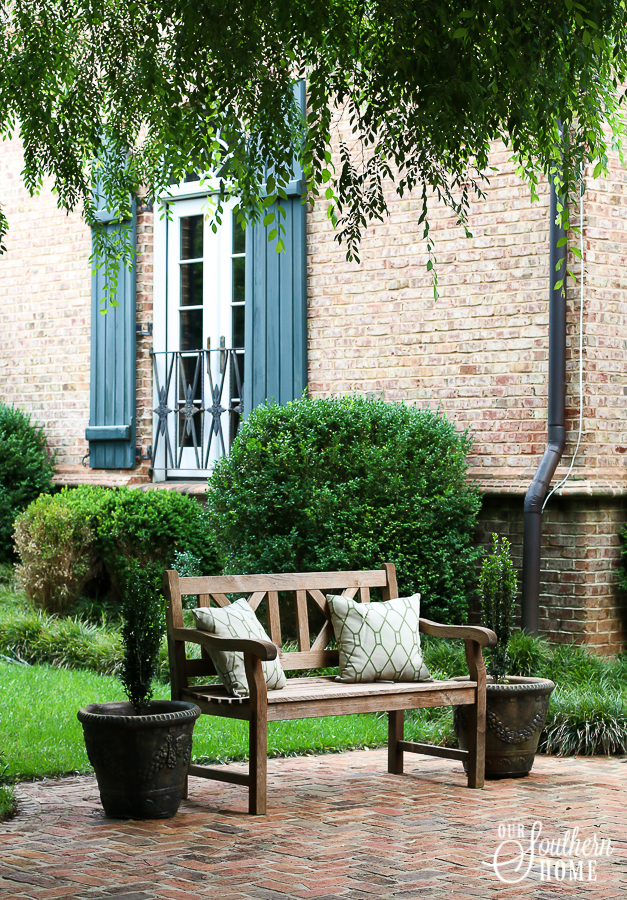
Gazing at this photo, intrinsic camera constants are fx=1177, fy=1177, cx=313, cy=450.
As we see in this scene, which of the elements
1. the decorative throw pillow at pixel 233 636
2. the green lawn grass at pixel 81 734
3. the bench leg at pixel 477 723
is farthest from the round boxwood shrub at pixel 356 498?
the decorative throw pillow at pixel 233 636

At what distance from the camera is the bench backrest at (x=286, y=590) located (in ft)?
18.8

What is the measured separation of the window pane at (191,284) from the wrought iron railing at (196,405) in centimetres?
54

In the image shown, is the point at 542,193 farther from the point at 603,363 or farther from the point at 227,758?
the point at 227,758

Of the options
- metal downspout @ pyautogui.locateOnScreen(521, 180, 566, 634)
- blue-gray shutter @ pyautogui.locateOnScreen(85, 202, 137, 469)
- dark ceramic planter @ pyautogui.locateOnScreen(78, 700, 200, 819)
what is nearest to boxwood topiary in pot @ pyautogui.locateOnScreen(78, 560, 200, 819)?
dark ceramic planter @ pyautogui.locateOnScreen(78, 700, 200, 819)

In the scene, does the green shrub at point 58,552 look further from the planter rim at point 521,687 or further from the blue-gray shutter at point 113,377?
the planter rim at point 521,687

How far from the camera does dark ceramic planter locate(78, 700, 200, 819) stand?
5.01 m

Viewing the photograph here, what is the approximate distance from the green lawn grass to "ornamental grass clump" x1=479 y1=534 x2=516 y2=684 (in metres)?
0.81

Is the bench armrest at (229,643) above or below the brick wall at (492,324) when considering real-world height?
below

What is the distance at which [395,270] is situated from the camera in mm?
9391

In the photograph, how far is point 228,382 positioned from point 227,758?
190 inches

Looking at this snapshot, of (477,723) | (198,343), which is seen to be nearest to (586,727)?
(477,723)

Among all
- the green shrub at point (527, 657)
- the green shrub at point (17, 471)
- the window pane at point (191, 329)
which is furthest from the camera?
the green shrub at point (17, 471)

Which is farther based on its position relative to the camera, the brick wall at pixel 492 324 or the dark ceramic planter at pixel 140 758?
the brick wall at pixel 492 324

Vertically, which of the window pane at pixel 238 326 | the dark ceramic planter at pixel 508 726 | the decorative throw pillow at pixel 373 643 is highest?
the window pane at pixel 238 326
